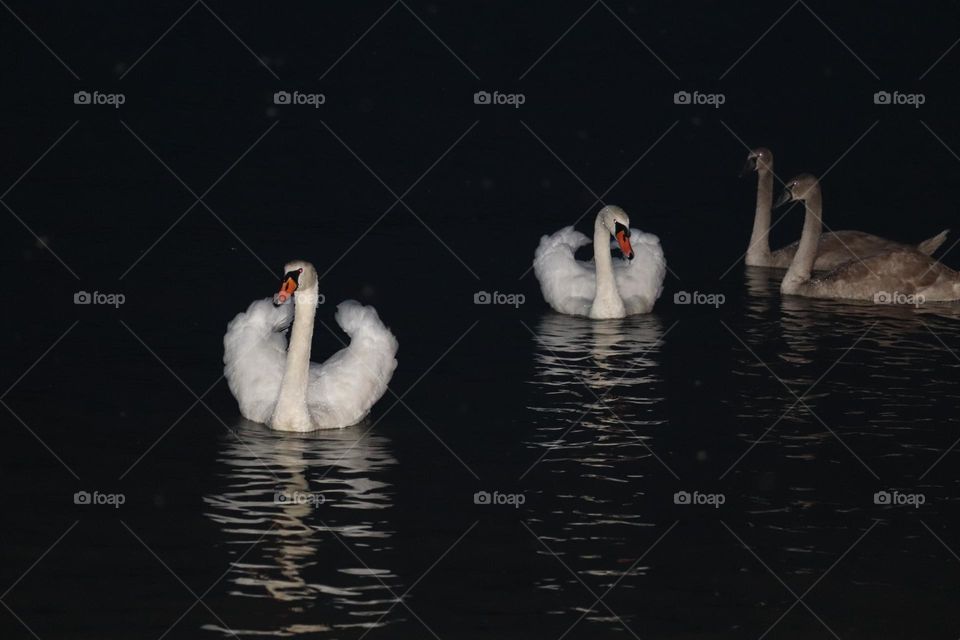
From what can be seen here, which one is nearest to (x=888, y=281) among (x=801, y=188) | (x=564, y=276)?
(x=801, y=188)

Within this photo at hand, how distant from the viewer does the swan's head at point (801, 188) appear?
2384 centimetres

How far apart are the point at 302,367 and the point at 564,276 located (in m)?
6.32

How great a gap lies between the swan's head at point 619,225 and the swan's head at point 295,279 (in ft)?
16.4

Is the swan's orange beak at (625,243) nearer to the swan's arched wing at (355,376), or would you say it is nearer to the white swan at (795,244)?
the white swan at (795,244)

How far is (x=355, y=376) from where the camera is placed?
630 inches

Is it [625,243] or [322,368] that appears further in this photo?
[625,243]

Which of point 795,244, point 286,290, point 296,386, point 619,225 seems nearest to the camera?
point 286,290

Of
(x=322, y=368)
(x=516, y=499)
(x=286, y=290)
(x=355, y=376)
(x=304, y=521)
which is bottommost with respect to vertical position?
(x=304, y=521)

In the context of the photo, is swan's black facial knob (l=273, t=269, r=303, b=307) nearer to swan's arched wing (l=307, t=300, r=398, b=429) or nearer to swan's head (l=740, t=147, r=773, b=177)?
swan's arched wing (l=307, t=300, r=398, b=429)

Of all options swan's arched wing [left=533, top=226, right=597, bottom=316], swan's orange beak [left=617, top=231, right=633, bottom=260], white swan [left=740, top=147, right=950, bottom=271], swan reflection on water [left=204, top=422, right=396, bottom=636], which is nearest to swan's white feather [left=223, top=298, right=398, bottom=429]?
swan reflection on water [left=204, top=422, right=396, bottom=636]

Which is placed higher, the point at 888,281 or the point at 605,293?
the point at 888,281

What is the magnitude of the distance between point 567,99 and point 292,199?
1234 centimetres

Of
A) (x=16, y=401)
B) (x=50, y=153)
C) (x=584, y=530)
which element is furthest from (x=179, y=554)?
(x=50, y=153)

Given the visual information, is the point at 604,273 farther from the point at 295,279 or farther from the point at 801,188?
the point at 295,279
